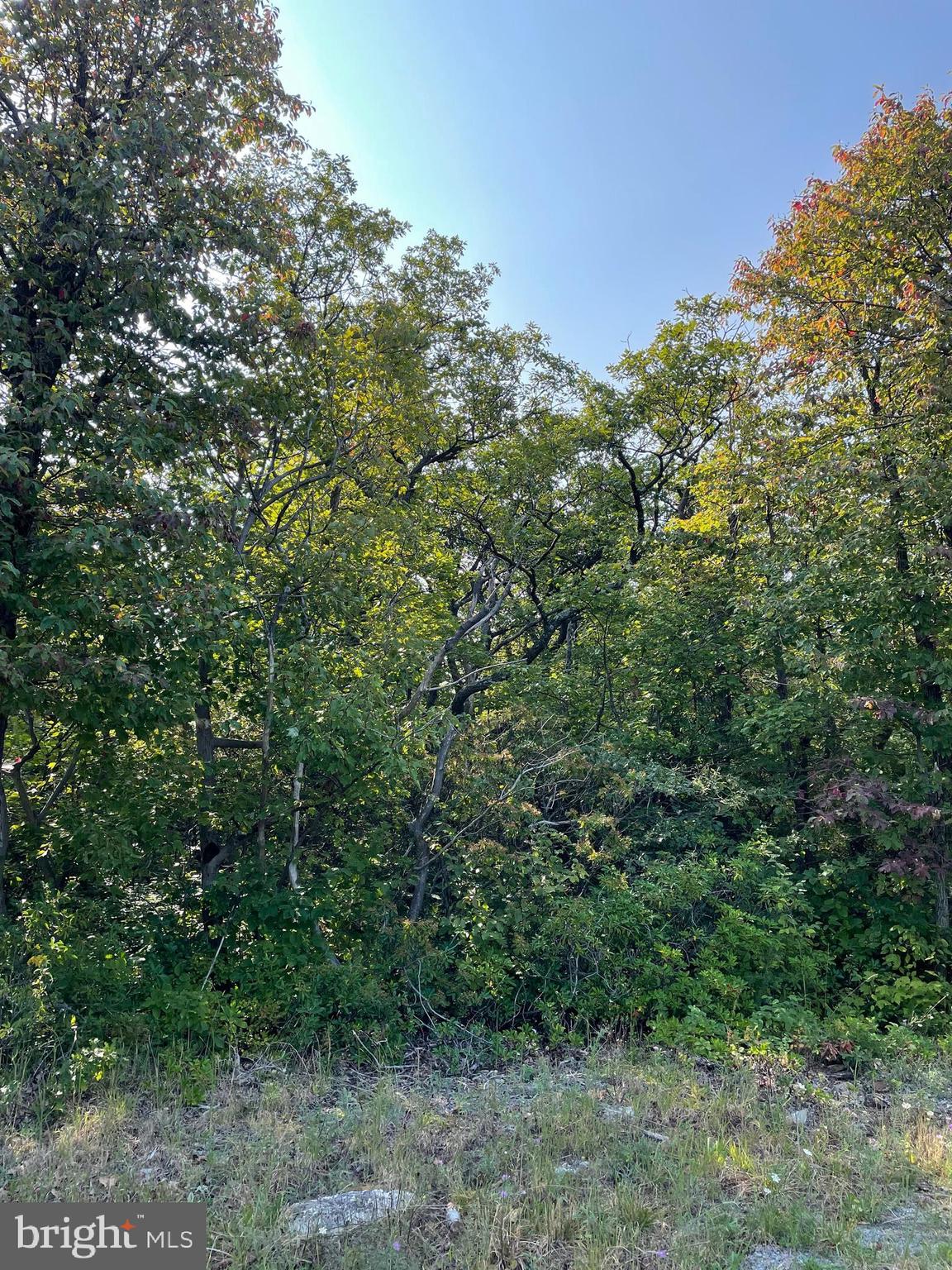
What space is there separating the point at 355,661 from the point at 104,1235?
3.17 m

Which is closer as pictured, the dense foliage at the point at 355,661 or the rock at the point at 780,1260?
the rock at the point at 780,1260

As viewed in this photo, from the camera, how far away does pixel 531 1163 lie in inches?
111

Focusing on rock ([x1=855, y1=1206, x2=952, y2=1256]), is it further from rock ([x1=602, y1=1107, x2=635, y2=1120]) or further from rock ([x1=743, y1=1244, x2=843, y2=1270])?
rock ([x1=602, y1=1107, x2=635, y2=1120])

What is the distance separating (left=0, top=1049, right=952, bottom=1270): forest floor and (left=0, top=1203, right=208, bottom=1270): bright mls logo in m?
0.06

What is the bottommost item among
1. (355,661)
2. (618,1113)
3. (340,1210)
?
(618,1113)

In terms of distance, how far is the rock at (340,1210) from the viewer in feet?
7.88

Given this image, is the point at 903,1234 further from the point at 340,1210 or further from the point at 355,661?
the point at 355,661

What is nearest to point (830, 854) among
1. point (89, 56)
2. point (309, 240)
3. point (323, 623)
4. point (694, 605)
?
point (694, 605)

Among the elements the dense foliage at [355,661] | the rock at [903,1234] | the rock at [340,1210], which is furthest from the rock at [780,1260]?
the dense foliage at [355,661]

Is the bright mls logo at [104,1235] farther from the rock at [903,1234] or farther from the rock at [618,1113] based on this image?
the rock at [903,1234]

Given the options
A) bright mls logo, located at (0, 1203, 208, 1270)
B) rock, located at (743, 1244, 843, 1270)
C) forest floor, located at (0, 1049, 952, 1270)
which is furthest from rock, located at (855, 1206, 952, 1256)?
bright mls logo, located at (0, 1203, 208, 1270)

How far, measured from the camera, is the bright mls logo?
7.51 feet

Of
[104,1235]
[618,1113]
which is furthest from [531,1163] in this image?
[104,1235]

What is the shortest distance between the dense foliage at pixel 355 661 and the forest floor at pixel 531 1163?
654mm
